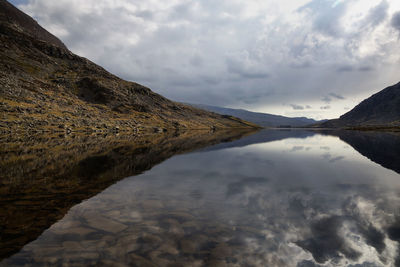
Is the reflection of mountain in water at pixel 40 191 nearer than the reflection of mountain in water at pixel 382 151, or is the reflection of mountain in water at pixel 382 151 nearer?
the reflection of mountain in water at pixel 40 191

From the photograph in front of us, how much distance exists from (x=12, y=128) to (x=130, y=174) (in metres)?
80.3

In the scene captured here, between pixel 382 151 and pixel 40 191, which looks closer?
pixel 40 191

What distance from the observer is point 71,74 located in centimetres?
19088

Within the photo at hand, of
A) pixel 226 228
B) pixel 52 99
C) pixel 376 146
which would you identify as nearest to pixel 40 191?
pixel 226 228

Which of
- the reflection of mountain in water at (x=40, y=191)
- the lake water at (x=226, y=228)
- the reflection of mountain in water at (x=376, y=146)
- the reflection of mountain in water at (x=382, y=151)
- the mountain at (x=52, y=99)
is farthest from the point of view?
the mountain at (x=52, y=99)

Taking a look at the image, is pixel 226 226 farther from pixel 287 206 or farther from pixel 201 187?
pixel 201 187

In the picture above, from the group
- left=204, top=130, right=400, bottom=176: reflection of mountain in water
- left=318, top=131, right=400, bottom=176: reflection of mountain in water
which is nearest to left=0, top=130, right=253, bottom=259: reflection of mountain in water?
left=204, top=130, right=400, bottom=176: reflection of mountain in water

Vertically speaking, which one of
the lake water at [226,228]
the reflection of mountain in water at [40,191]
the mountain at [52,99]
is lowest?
the lake water at [226,228]

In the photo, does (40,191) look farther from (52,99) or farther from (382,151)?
(52,99)

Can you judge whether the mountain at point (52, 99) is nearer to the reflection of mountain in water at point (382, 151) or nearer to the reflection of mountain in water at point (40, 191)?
the reflection of mountain in water at point (40, 191)

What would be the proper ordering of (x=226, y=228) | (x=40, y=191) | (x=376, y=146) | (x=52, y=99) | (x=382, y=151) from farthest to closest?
1. (x=52, y=99)
2. (x=376, y=146)
3. (x=382, y=151)
4. (x=40, y=191)
5. (x=226, y=228)

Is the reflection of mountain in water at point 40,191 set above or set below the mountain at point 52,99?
below

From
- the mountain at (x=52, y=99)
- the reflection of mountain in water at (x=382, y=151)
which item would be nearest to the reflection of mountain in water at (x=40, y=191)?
the reflection of mountain in water at (x=382, y=151)

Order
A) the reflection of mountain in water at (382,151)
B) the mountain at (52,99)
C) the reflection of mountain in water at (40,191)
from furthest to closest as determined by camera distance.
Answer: the mountain at (52,99) → the reflection of mountain in water at (382,151) → the reflection of mountain in water at (40,191)
